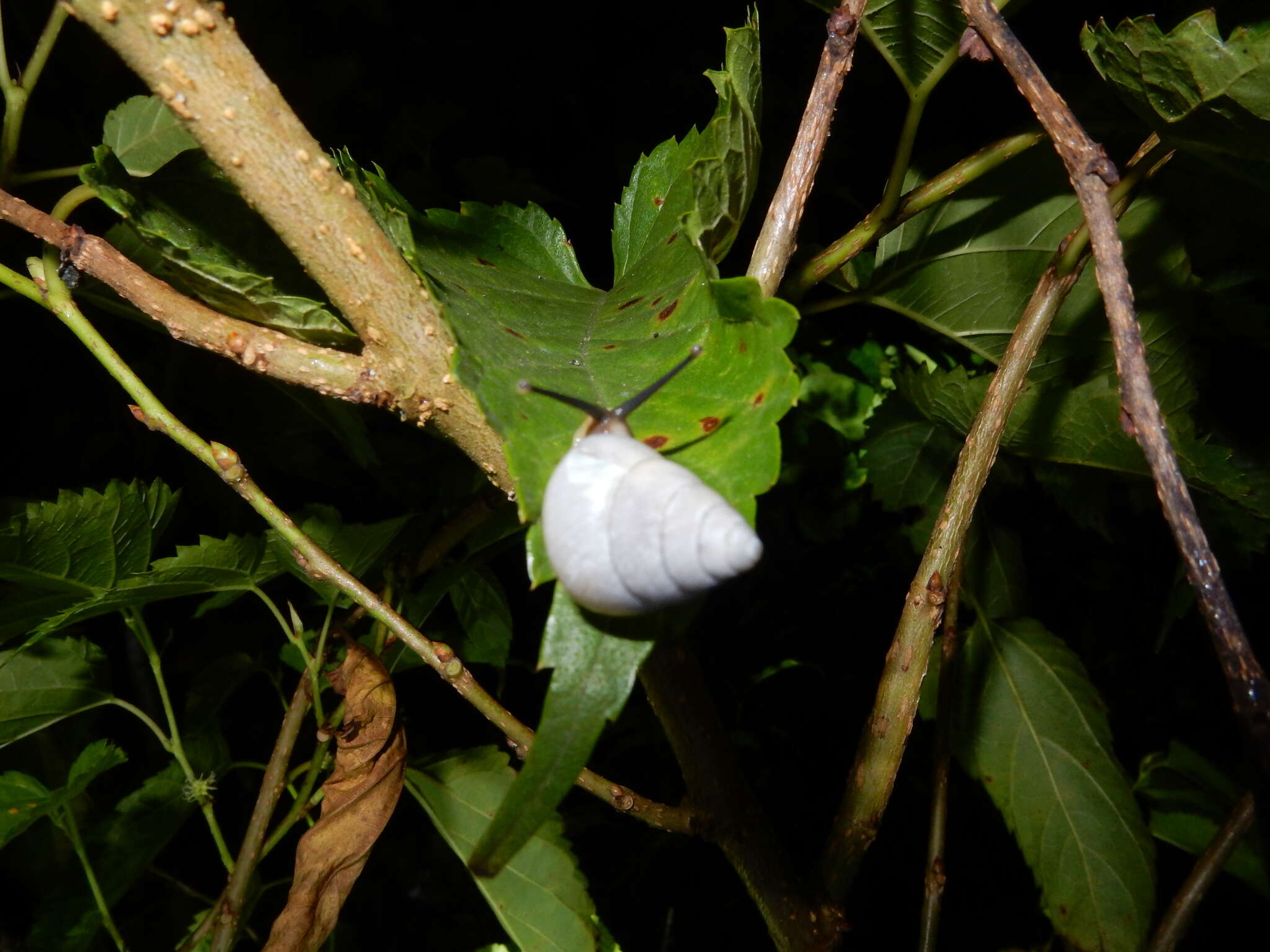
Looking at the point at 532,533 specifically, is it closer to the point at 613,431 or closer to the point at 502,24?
the point at 613,431

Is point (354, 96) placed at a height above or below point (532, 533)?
above

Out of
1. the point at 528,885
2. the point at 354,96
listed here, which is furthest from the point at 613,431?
the point at 354,96

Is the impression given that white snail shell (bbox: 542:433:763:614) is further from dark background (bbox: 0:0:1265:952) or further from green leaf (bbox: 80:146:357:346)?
dark background (bbox: 0:0:1265:952)

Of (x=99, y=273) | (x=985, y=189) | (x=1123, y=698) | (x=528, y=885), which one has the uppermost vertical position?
(x=99, y=273)

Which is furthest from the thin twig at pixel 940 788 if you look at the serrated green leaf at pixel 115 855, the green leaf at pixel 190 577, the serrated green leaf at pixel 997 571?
the serrated green leaf at pixel 115 855

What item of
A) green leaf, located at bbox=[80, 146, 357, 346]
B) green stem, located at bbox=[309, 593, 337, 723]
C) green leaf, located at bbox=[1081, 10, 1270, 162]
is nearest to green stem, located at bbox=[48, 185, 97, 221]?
green leaf, located at bbox=[80, 146, 357, 346]

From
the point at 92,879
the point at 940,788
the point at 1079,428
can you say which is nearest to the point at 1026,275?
the point at 1079,428
